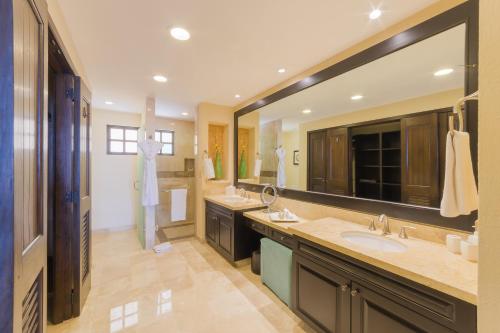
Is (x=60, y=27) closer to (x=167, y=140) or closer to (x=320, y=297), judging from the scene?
Result: (x=320, y=297)

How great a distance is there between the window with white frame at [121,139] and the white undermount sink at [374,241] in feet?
14.9

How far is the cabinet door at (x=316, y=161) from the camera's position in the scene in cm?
228

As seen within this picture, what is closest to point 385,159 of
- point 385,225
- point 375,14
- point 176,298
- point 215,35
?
point 385,225

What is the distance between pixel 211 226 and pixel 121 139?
288cm

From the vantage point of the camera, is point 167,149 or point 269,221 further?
point 167,149

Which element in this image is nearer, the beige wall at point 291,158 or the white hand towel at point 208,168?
the beige wall at point 291,158

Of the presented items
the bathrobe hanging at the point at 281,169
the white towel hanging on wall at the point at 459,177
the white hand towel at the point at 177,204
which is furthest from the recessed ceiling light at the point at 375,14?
the white hand towel at the point at 177,204

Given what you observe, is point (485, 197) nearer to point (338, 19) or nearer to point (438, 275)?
point (438, 275)

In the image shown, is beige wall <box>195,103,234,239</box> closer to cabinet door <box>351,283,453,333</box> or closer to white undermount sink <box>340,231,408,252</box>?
white undermount sink <box>340,231,408,252</box>

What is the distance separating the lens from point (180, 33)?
175 cm

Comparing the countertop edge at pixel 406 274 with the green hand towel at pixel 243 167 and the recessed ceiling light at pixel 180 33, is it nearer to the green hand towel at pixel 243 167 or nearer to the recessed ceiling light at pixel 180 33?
the recessed ceiling light at pixel 180 33

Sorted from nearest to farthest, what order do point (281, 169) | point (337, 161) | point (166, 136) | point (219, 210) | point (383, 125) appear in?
point (383, 125), point (337, 161), point (281, 169), point (219, 210), point (166, 136)

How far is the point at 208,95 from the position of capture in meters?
3.31

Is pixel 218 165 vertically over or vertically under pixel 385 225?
over
